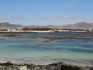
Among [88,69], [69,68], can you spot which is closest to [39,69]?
[69,68]

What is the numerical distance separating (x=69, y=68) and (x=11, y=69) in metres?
3.44

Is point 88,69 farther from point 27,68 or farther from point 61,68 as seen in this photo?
point 27,68

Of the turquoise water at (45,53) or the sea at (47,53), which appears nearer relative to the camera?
the sea at (47,53)

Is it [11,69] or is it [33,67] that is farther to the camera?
[33,67]

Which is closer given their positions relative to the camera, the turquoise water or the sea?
the sea

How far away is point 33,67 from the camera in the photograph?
18.5 meters

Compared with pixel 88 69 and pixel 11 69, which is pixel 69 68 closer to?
pixel 88 69

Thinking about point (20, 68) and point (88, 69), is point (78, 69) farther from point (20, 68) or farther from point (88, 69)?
point (20, 68)

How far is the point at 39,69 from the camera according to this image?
58.4ft

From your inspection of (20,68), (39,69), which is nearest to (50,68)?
(39,69)

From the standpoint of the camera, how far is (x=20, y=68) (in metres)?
17.3

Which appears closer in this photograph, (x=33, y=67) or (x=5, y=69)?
(x=5, y=69)

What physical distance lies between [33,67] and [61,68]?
190 centimetres

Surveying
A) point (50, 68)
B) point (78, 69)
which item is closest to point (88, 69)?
point (78, 69)
